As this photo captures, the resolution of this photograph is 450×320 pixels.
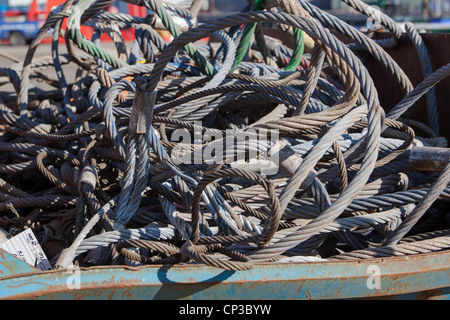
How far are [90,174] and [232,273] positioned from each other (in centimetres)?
62

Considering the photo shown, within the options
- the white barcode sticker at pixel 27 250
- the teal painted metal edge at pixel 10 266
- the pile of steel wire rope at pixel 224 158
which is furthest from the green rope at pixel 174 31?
the teal painted metal edge at pixel 10 266

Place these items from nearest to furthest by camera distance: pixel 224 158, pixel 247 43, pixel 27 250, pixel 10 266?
pixel 10 266 < pixel 224 158 < pixel 27 250 < pixel 247 43

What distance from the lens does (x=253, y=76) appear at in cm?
197

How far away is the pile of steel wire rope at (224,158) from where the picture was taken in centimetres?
130

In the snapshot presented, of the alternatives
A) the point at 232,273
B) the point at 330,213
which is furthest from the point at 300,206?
the point at 232,273

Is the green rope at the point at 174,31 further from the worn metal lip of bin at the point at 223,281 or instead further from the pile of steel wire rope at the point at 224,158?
the worn metal lip of bin at the point at 223,281

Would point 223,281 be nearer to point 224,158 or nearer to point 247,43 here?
point 224,158

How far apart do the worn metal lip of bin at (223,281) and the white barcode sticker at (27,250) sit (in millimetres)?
193

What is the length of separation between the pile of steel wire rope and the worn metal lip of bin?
0.06 m

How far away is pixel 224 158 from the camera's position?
1289 millimetres

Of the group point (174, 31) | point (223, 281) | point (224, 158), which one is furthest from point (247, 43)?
point (223, 281)

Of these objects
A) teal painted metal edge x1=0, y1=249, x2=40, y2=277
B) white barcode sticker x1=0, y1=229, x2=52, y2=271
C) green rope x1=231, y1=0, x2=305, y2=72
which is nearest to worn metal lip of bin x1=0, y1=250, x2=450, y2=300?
teal painted metal edge x1=0, y1=249, x2=40, y2=277

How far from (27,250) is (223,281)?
57 cm
